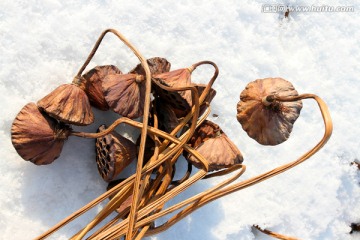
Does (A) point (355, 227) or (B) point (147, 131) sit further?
(A) point (355, 227)

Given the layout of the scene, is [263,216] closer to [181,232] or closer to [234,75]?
[181,232]

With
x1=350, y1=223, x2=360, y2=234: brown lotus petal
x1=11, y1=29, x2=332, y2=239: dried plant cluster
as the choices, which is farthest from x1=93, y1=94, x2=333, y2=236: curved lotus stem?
x1=350, y1=223, x2=360, y2=234: brown lotus petal

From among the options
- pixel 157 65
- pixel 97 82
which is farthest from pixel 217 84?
pixel 97 82

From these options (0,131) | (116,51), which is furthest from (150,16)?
(0,131)

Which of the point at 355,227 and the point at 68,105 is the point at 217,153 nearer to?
the point at 68,105

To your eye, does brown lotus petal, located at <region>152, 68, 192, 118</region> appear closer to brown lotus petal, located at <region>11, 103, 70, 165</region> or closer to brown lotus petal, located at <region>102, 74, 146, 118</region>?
brown lotus petal, located at <region>102, 74, 146, 118</region>

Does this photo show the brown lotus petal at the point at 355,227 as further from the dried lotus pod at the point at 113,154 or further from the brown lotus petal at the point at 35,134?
the brown lotus petal at the point at 35,134
